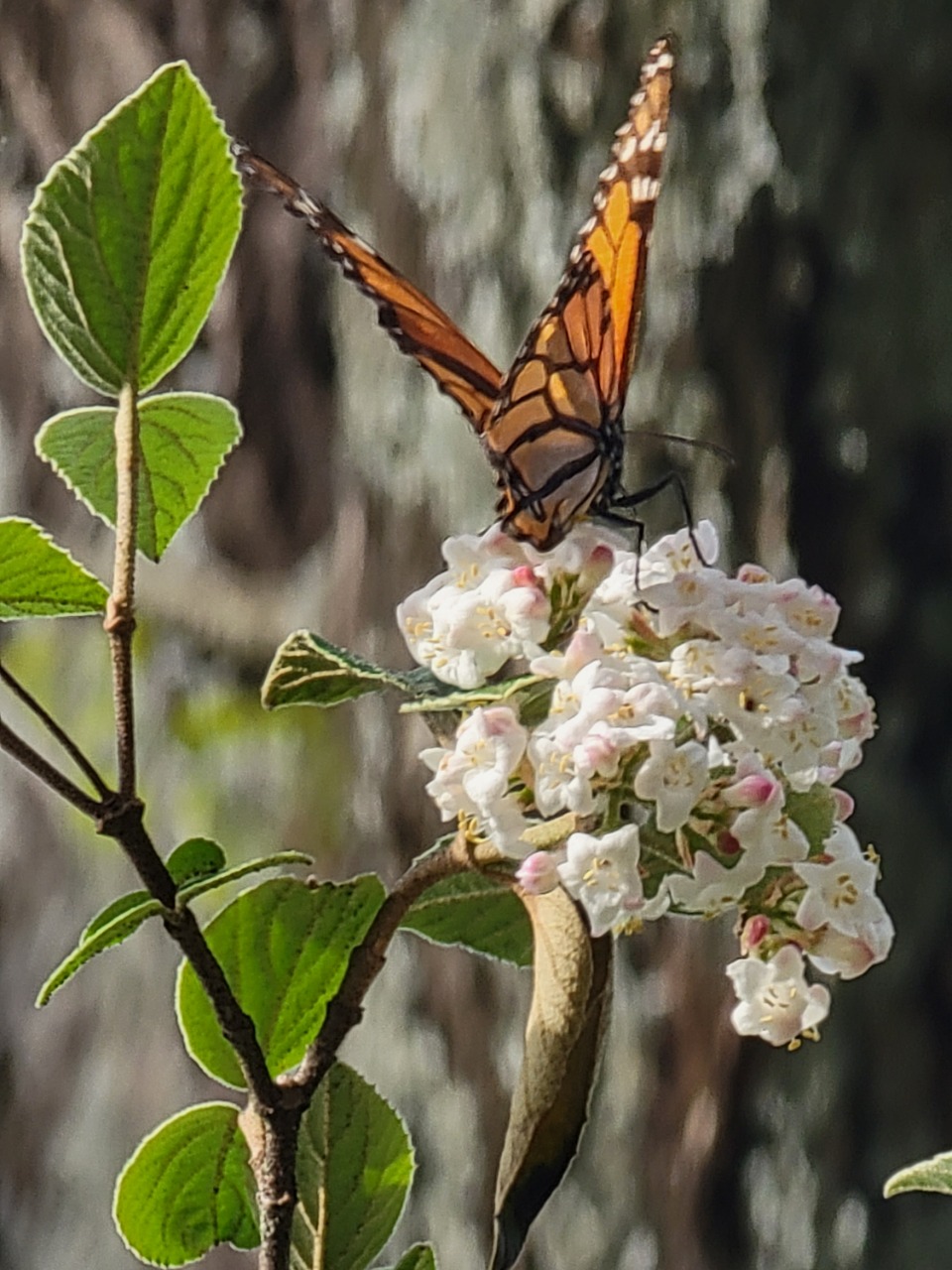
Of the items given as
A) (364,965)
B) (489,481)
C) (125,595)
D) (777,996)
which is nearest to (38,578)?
(125,595)

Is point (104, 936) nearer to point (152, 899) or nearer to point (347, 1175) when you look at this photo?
point (152, 899)

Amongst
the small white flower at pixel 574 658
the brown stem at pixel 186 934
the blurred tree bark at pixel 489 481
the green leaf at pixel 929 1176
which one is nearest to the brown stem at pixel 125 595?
the brown stem at pixel 186 934

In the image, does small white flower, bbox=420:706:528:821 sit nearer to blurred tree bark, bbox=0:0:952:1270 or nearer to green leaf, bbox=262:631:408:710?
green leaf, bbox=262:631:408:710

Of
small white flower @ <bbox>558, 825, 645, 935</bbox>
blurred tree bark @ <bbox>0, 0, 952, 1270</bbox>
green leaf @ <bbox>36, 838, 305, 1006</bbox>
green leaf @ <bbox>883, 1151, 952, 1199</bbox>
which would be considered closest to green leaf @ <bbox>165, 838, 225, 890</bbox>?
green leaf @ <bbox>36, 838, 305, 1006</bbox>

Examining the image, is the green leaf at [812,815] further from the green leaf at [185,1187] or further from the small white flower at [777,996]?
the green leaf at [185,1187]

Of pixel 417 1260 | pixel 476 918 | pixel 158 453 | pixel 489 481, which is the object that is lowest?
pixel 417 1260

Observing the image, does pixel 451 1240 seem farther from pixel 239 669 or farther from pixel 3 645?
pixel 3 645

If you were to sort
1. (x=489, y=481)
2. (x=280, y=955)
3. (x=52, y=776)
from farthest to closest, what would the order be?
(x=489, y=481) → (x=280, y=955) → (x=52, y=776)

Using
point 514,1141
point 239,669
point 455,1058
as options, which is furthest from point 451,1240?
point 514,1141
